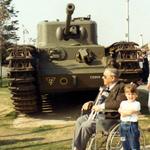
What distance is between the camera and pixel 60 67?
15.5 m

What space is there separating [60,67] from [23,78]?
118 centimetres

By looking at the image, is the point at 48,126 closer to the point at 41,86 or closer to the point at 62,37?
Answer: the point at 41,86

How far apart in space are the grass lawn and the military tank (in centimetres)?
98

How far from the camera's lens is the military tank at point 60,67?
14984 mm

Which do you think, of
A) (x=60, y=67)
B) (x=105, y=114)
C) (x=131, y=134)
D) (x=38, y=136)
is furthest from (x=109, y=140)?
(x=60, y=67)

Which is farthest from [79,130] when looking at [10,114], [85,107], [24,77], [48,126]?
[10,114]

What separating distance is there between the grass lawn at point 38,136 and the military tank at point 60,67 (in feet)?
3.23

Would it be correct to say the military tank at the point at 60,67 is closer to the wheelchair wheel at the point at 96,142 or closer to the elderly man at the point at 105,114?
the wheelchair wheel at the point at 96,142

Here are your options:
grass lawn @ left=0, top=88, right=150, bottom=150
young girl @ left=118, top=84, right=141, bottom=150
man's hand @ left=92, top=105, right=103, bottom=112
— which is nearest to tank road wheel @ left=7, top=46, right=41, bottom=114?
grass lawn @ left=0, top=88, right=150, bottom=150

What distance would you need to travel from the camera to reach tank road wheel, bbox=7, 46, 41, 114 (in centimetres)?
1484

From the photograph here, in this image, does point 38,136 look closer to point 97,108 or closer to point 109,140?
point 97,108

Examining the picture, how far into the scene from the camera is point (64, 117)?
1562 centimetres

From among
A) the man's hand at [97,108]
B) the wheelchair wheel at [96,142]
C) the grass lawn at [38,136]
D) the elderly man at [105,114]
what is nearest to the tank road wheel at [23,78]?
the grass lawn at [38,136]

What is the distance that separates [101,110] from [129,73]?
23.2ft
